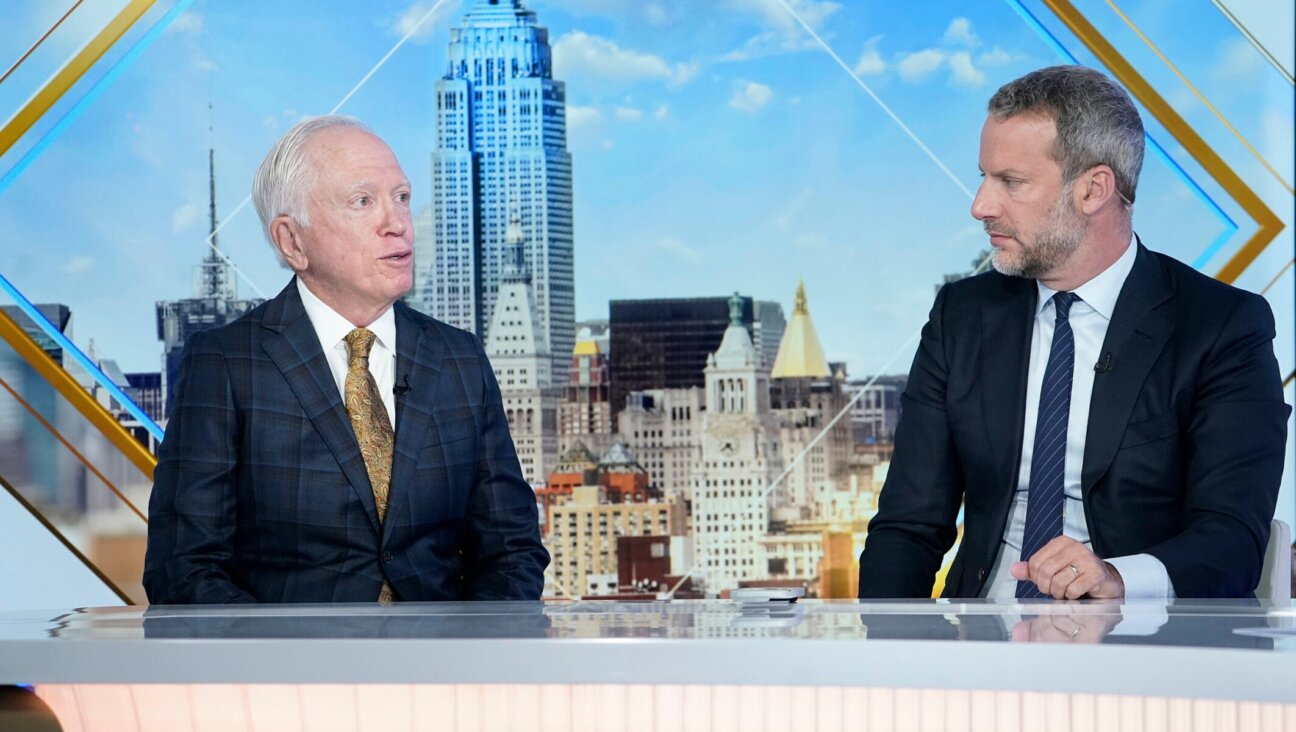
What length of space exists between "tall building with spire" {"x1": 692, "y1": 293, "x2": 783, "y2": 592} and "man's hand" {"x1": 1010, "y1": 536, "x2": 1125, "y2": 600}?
2108 millimetres

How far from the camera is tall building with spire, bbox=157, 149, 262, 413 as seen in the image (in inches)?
146

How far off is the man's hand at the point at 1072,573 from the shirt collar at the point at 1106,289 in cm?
41

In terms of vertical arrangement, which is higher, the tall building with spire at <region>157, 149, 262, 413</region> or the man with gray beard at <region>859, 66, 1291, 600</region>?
the tall building with spire at <region>157, 149, 262, 413</region>

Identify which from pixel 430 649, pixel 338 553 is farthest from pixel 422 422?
pixel 430 649

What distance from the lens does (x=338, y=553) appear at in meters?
1.94

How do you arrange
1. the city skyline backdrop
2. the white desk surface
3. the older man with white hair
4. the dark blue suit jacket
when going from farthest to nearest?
the city skyline backdrop, the older man with white hair, the dark blue suit jacket, the white desk surface

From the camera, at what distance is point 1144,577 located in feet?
5.63

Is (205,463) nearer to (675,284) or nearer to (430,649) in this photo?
(430,649)

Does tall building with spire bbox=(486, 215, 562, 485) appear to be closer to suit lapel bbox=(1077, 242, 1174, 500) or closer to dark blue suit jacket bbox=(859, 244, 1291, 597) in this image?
dark blue suit jacket bbox=(859, 244, 1291, 597)

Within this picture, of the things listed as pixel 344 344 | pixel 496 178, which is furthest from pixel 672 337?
pixel 344 344

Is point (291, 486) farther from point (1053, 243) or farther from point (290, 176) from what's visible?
point (1053, 243)

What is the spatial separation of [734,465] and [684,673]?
2833 mm

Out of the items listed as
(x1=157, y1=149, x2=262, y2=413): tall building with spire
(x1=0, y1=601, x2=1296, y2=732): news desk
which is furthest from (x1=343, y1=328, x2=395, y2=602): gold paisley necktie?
(x1=157, y1=149, x2=262, y2=413): tall building with spire

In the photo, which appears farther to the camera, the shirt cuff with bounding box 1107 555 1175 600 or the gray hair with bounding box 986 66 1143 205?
the gray hair with bounding box 986 66 1143 205
